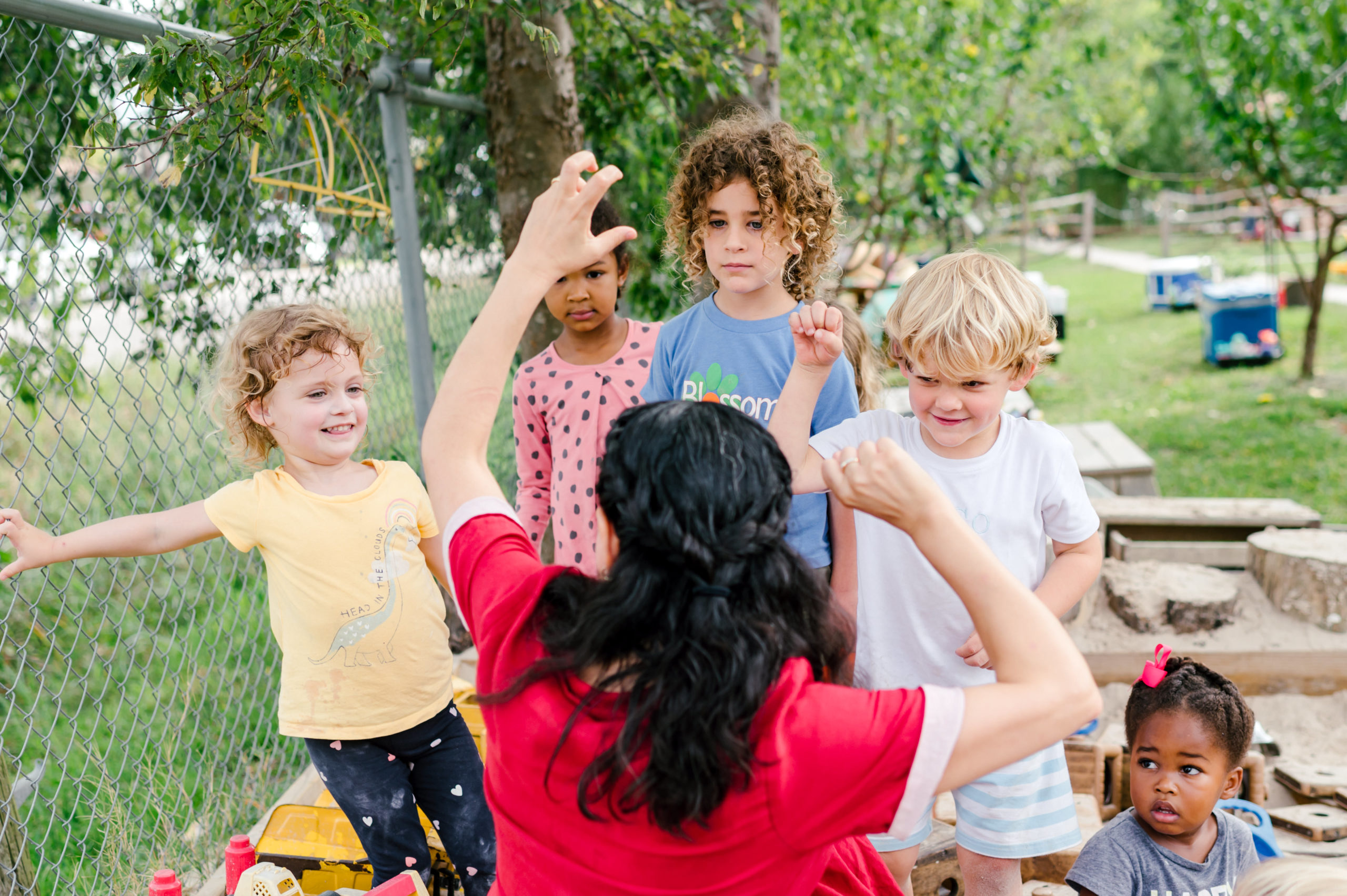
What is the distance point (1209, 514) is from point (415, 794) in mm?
3879

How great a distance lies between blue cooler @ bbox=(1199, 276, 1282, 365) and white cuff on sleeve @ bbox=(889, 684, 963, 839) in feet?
32.9

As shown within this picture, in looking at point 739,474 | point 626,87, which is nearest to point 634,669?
point 739,474

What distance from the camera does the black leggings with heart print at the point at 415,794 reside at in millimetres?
2078

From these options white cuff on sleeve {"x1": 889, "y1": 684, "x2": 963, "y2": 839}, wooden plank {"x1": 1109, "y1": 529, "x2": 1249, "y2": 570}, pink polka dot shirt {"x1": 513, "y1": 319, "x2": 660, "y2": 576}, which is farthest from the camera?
wooden plank {"x1": 1109, "y1": 529, "x2": 1249, "y2": 570}

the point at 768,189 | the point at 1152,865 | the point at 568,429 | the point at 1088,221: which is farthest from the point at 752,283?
the point at 1088,221

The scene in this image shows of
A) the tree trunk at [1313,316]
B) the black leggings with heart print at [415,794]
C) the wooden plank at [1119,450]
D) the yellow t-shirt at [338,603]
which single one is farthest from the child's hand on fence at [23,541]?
the tree trunk at [1313,316]

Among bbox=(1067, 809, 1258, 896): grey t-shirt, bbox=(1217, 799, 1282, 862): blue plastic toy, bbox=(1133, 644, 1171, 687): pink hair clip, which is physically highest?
bbox=(1133, 644, 1171, 687): pink hair clip

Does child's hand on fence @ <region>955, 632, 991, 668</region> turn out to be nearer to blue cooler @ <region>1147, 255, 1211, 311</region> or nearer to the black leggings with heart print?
the black leggings with heart print

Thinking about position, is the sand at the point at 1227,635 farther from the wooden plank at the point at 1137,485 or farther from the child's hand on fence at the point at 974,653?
the child's hand on fence at the point at 974,653

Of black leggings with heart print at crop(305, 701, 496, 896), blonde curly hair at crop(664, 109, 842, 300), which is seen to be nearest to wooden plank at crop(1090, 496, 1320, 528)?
blonde curly hair at crop(664, 109, 842, 300)

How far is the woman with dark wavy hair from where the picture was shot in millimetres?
1096

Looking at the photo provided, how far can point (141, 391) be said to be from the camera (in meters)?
2.87

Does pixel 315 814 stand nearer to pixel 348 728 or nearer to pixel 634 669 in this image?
pixel 348 728

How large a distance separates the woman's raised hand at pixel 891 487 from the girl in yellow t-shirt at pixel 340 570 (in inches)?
43.5
